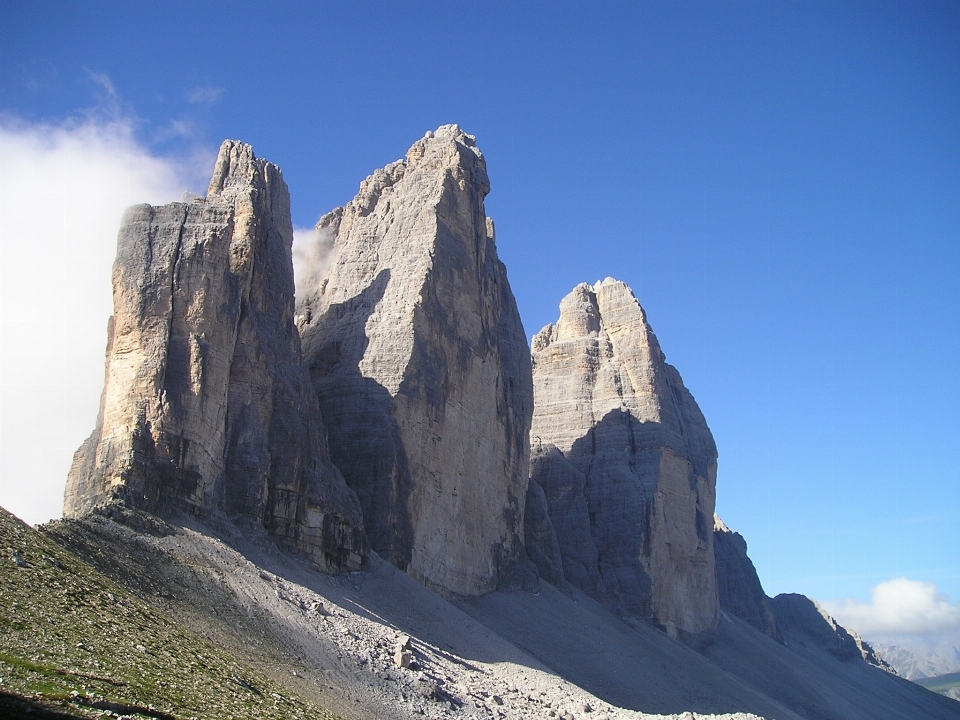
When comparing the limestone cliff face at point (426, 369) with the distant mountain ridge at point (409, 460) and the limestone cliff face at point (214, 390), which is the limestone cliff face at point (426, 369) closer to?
the distant mountain ridge at point (409, 460)

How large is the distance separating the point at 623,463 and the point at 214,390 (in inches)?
1486

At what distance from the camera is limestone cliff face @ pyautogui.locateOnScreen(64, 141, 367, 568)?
101 ft

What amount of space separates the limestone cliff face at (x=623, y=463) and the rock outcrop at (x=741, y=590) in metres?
13.4

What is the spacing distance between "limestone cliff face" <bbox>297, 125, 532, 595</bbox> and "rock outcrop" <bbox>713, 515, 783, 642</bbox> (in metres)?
36.1

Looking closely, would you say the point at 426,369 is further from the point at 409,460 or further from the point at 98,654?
the point at 98,654

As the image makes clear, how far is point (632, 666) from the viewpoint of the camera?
46.9 metres

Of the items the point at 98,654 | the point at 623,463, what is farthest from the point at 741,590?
the point at 98,654

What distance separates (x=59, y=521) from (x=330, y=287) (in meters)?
25.6

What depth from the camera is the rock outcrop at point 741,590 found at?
83375mm

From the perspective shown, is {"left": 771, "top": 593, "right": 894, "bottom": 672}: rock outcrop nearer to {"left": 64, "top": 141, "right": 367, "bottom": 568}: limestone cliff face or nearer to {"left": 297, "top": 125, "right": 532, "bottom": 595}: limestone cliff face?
{"left": 297, "top": 125, "right": 532, "bottom": 595}: limestone cliff face

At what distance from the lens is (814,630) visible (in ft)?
304

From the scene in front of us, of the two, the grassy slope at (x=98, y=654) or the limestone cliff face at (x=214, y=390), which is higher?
the limestone cliff face at (x=214, y=390)

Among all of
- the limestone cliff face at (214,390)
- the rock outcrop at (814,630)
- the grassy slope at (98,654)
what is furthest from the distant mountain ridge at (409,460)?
the rock outcrop at (814,630)

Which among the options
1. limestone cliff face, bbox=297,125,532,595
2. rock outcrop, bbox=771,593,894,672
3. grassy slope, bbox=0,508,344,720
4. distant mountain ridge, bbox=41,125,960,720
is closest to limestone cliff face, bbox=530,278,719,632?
distant mountain ridge, bbox=41,125,960,720
